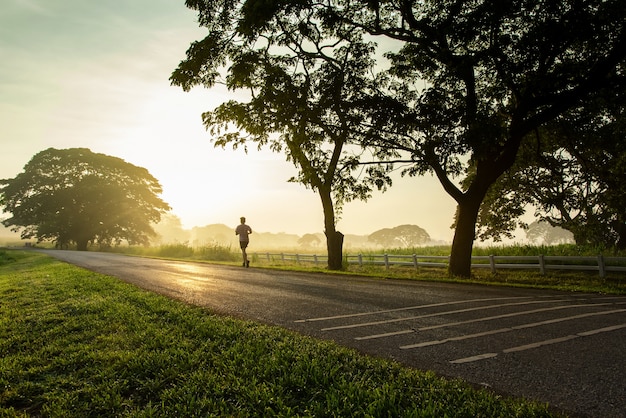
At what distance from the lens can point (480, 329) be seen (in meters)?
5.43

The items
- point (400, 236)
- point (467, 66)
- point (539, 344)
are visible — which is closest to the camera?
point (539, 344)

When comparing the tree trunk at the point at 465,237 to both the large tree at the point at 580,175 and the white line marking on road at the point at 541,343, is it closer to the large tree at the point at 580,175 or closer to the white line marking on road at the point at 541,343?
the large tree at the point at 580,175

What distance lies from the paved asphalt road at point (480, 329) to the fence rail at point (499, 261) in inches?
205

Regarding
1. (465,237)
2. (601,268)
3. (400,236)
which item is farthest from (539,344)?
(400,236)

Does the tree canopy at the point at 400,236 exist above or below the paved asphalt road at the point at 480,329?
above

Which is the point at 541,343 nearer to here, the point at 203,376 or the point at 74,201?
A: the point at 203,376

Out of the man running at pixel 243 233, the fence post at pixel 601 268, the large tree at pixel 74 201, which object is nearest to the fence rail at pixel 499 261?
the fence post at pixel 601 268

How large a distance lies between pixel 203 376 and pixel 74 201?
184 feet

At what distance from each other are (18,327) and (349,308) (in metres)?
5.70

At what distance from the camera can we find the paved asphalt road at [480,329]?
3471 mm

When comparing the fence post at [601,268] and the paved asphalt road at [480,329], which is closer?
the paved asphalt road at [480,329]

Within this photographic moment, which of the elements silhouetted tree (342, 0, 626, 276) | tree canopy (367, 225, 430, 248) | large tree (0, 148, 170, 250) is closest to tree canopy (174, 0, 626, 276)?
silhouetted tree (342, 0, 626, 276)

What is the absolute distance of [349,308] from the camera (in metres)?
7.22

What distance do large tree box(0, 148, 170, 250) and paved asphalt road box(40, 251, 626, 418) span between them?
47.0 metres
